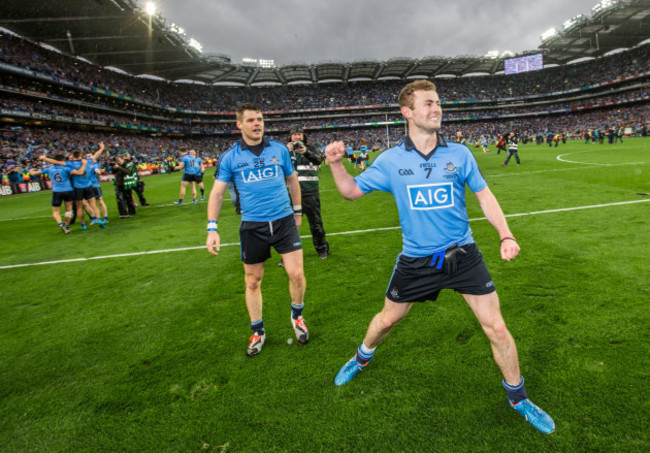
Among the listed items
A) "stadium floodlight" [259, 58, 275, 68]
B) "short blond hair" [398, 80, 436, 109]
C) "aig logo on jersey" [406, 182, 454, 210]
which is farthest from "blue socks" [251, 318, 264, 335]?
"stadium floodlight" [259, 58, 275, 68]

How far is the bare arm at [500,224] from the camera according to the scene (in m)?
2.30

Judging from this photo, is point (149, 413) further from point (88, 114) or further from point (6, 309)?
point (88, 114)

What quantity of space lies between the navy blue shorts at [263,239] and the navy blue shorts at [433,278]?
4.77ft

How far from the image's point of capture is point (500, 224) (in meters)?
2.37

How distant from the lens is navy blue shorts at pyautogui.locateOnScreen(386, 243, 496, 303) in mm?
2367

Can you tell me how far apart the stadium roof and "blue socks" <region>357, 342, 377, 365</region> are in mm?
44498

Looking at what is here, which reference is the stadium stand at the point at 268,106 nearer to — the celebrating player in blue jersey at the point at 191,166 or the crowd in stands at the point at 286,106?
the crowd in stands at the point at 286,106

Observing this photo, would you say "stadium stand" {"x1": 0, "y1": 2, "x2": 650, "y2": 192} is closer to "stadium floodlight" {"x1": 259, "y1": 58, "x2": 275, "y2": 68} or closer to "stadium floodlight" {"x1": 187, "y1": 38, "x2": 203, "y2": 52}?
"stadium floodlight" {"x1": 259, "y1": 58, "x2": 275, "y2": 68}

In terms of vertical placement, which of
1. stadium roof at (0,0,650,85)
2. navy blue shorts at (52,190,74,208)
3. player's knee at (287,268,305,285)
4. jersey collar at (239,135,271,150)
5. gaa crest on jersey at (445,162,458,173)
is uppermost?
stadium roof at (0,0,650,85)

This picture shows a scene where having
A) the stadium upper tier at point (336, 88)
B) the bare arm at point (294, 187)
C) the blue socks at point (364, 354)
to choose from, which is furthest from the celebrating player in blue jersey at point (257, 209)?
the stadium upper tier at point (336, 88)

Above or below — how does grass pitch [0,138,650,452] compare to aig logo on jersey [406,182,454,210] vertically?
below

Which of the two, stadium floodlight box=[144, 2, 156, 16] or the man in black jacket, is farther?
stadium floodlight box=[144, 2, 156, 16]

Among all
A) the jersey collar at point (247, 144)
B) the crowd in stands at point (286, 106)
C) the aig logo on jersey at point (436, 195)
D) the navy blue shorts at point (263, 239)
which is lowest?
the navy blue shorts at point (263, 239)

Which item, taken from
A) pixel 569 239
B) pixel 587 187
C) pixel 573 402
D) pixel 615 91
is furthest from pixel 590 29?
pixel 573 402
